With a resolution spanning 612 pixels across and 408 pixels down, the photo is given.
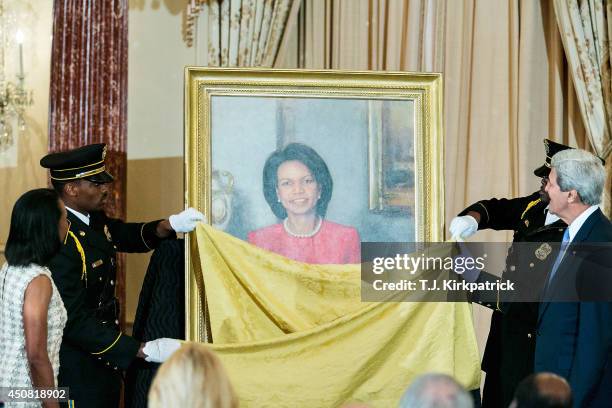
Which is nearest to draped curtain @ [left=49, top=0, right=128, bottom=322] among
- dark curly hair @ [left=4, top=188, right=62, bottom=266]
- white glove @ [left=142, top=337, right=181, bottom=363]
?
white glove @ [left=142, top=337, right=181, bottom=363]

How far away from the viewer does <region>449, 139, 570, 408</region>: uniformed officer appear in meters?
4.19

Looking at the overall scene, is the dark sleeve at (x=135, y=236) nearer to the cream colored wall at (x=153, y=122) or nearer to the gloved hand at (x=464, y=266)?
the gloved hand at (x=464, y=266)

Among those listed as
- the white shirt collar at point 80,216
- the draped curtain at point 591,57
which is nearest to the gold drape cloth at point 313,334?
the white shirt collar at point 80,216

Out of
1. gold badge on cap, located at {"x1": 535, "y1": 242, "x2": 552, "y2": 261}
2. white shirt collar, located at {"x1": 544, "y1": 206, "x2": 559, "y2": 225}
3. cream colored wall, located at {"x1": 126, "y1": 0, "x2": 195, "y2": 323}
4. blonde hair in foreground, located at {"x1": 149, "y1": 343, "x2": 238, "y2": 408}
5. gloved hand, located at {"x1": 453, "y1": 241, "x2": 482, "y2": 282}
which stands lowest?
blonde hair in foreground, located at {"x1": 149, "y1": 343, "x2": 238, "y2": 408}

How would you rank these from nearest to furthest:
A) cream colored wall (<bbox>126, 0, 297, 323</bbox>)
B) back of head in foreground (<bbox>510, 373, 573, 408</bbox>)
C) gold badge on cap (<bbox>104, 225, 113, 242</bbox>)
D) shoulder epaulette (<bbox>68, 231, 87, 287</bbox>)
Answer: back of head in foreground (<bbox>510, 373, 573, 408</bbox>) < shoulder epaulette (<bbox>68, 231, 87, 287</bbox>) < gold badge on cap (<bbox>104, 225, 113, 242</bbox>) < cream colored wall (<bbox>126, 0, 297, 323</bbox>)

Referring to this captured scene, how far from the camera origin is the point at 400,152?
460 centimetres

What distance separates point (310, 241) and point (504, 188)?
1.87 m

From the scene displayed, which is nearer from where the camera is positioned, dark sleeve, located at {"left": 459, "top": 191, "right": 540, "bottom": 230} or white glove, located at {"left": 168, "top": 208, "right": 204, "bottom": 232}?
white glove, located at {"left": 168, "top": 208, "right": 204, "bottom": 232}

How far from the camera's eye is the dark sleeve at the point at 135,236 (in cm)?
476

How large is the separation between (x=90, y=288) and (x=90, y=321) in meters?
0.22

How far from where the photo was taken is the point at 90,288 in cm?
435

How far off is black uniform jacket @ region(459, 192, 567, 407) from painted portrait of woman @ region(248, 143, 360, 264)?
2.19ft

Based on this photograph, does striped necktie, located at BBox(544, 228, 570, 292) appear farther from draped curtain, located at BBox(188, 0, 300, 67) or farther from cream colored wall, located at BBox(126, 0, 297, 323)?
cream colored wall, located at BBox(126, 0, 297, 323)

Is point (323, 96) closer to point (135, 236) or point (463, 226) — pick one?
point (463, 226)
